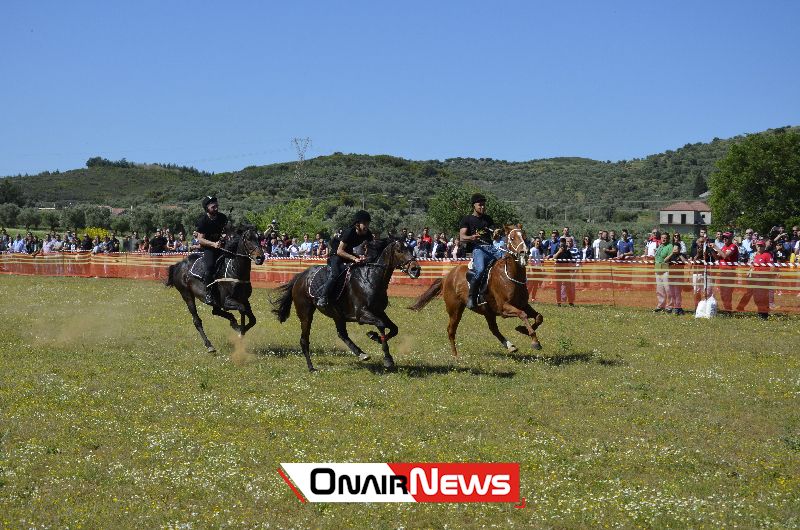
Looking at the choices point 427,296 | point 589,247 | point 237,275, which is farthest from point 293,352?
point 589,247

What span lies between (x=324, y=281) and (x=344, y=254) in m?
0.72

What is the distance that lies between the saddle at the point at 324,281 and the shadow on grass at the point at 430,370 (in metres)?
1.48

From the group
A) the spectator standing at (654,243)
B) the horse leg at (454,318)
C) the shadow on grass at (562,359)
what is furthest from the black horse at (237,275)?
the spectator standing at (654,243)

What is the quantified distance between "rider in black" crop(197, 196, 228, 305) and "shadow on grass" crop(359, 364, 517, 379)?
15.0ft

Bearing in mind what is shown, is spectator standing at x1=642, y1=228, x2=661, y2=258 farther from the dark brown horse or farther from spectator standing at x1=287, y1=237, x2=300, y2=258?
spectator standing at x1=287, y1=237, x2=300, y2=258

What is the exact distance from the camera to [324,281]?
15789mm

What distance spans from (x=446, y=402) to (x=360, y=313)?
3312 mm

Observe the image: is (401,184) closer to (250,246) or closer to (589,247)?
(589,247)

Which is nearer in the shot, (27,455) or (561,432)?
(27,455)

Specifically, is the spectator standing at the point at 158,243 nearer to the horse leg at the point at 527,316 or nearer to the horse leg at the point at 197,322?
the horse leg at the point at 197,322

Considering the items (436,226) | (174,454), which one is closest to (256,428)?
(174,454)

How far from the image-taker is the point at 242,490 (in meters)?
8.41

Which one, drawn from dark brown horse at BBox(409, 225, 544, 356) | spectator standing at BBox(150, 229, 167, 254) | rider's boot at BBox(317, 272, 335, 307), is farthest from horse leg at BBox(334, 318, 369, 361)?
spectator standing at BBox(150, 229, 167, 254)

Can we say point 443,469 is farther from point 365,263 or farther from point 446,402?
point 365,263
